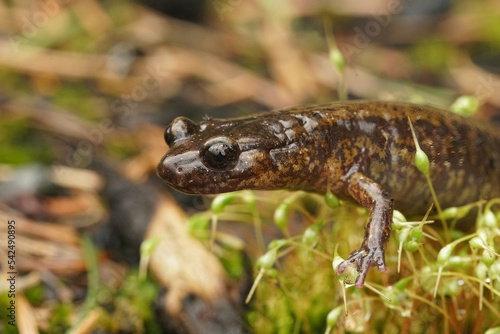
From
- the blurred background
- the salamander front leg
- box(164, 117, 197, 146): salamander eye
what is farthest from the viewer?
the blurred background

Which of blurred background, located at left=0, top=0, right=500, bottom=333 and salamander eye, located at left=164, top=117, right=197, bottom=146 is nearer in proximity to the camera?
salamander eye, located at left=164, top=117, right=197, bottom=146

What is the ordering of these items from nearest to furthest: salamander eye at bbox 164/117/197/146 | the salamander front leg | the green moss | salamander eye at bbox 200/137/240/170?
1. the salamander front leg
2. salamander eye at bbox 200/137/240/170
3. salamander eye at bbox 164/117/197/146
4. the green moss

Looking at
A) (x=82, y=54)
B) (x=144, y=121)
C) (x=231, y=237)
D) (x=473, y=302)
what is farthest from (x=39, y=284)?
(x=82, y=54)

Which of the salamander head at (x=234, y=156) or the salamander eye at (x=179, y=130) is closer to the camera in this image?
the salamander head at (x=234, y=156)

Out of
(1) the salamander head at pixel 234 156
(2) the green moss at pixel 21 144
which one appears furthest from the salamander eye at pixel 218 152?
(2) the green moss at pixel 21 144

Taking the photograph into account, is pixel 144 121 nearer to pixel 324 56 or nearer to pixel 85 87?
pixel 85 87

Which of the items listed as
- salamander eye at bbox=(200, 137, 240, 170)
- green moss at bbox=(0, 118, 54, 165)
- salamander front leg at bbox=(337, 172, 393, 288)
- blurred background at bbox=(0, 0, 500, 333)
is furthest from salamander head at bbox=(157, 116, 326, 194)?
green moss at bbox=(0, 118, 54, 165)

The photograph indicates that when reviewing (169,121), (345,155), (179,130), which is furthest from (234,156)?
(169,121)

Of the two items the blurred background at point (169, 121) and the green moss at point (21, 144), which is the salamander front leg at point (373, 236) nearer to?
the blurred background at point (169, 121)

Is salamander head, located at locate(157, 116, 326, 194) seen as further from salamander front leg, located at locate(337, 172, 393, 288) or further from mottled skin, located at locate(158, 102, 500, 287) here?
salamander front leg, located at locate(337, 172, 393, 288)
